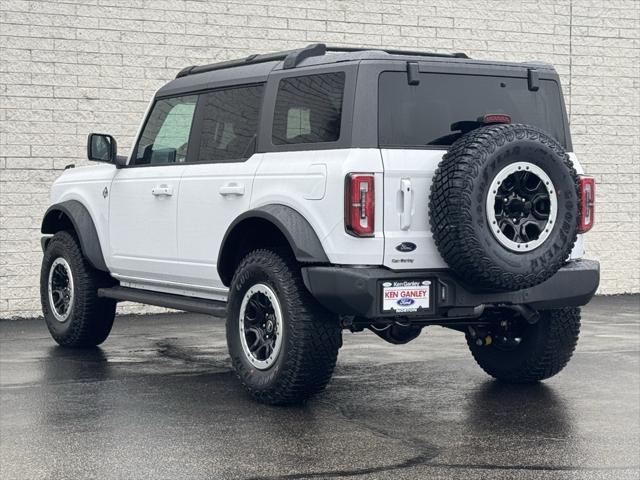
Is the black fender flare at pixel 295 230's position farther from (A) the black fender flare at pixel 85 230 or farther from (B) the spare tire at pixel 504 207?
(A) the black fender flare at pixel 85 230

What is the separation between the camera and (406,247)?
695 cm

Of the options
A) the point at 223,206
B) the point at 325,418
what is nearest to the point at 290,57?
the point at 223,206

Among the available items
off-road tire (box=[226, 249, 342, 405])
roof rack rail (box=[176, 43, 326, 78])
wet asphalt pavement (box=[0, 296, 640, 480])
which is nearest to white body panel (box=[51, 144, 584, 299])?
off-road tire (box=[226, 249, 342, 405])

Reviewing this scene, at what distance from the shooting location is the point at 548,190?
6.98m

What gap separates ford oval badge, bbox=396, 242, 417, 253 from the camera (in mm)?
6941

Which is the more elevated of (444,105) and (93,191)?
(444,105)

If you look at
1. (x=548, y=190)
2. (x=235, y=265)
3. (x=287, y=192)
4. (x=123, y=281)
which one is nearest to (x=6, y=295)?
(x=123, y=281)

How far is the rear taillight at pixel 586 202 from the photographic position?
757 centimetres

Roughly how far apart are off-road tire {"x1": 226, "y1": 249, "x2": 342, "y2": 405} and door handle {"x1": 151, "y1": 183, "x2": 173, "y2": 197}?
4.40ft

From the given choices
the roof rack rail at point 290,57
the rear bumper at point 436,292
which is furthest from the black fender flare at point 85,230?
the rear bumper at point 436,292

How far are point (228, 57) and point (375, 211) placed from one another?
656 cm

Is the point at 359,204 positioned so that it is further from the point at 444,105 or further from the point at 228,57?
the point at 228,57

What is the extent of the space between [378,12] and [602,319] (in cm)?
426

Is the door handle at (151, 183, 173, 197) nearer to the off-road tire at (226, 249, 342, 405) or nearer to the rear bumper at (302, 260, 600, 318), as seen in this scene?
the off-road tire at (226, 249, 342, 405)
